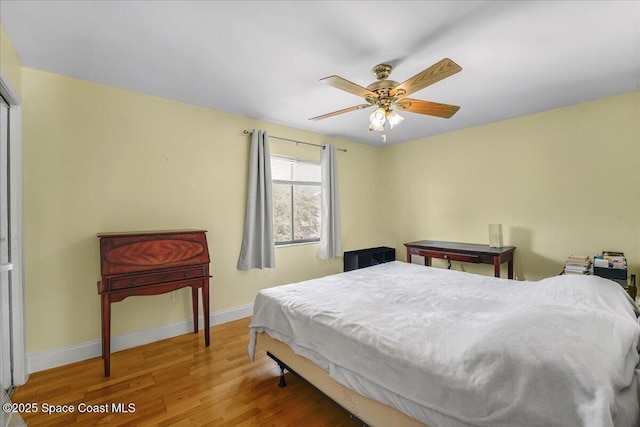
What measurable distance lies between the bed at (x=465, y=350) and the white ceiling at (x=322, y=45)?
1617 millimetres

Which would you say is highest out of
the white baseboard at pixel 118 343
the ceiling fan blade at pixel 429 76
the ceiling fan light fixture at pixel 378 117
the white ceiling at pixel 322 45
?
the white ceiling at pixel 322 45

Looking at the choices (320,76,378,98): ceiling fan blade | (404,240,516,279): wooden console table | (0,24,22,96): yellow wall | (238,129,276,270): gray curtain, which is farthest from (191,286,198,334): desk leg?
(404,240,516,279): wooden console table

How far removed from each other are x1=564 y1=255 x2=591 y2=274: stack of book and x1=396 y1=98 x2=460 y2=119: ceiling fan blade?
2013 millimetres

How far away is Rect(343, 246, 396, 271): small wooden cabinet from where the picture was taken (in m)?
4.13

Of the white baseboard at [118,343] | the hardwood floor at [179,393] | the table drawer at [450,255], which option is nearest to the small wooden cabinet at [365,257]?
the table drawer at [450,255]

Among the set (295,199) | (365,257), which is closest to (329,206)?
(295,199)

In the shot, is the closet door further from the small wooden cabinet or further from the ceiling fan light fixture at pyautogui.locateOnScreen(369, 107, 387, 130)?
the small wooden cabinet

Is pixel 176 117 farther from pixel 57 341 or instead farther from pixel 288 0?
pixel 57 341

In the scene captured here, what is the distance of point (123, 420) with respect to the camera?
1.64 m

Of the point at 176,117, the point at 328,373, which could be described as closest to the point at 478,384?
the point at 328,373

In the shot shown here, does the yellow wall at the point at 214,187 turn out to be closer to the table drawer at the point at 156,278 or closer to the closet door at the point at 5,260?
the closet door at the point at 5,260

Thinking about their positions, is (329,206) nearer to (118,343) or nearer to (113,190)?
(113,190)

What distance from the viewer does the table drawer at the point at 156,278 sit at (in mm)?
2146

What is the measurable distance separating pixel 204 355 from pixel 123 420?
78 cm
